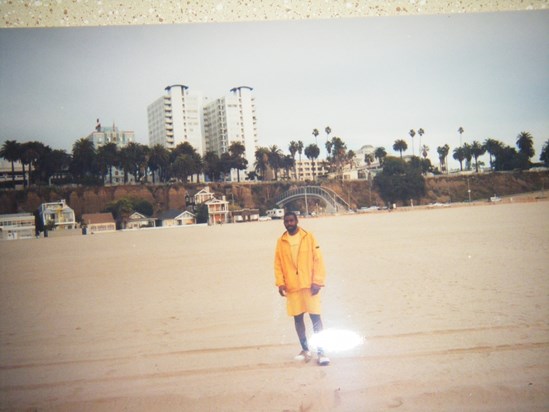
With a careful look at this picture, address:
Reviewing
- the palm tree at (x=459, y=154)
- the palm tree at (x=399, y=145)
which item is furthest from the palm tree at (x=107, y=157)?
the palm tree at (x=459, y=154)

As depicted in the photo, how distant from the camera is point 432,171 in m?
4.37

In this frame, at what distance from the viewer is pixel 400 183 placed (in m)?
5.39

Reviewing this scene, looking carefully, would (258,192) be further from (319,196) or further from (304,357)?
(304,357)

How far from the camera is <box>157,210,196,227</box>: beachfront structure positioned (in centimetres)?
566

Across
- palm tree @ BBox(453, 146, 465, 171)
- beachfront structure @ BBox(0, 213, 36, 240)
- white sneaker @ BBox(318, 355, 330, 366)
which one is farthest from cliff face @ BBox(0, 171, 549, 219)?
white sneaker @ BBox(318, 355, 330, 366)

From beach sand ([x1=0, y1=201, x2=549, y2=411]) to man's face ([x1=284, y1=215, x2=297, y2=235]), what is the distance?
83 cm

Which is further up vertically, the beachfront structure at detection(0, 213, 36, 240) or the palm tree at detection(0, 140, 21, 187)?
the palm tree at detection(0, 140, 21, 187)

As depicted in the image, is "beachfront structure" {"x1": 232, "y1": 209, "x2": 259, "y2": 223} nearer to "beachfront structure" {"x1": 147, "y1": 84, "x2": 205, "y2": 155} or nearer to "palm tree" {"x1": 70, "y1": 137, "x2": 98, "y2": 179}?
"beachfront structure" {"x1": 147, "y1": 84, "x2": 205, "y2": 155}

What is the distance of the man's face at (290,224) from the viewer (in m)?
2.36

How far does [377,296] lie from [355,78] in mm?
2176

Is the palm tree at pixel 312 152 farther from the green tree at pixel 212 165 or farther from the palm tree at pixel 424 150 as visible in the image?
the green tree at pixel 212 165

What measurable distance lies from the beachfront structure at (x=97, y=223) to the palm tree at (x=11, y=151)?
4.52ft

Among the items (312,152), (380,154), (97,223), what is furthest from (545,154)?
(97,223)

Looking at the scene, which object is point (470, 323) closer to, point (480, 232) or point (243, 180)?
point (243, 180)
